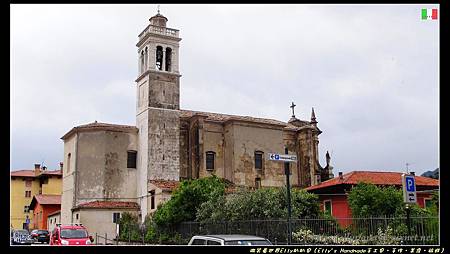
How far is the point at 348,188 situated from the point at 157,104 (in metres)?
19.4

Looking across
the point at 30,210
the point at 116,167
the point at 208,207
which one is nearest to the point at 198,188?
the point at 208,207

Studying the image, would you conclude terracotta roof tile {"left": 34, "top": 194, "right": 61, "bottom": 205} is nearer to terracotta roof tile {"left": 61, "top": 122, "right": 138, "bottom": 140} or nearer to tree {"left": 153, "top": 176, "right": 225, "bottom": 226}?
terracotta roof tile {"left": 61, "top": 122, "right": 138, "bottom": 140}

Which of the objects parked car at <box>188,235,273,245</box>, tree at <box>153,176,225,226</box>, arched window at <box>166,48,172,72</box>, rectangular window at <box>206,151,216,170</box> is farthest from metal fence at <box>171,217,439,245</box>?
arched window at <box>166,48,172,72</box>

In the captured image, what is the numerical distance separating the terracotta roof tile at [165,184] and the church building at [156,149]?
1.9 inches

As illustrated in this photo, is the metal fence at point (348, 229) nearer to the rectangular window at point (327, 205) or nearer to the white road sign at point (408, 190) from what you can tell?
the white road sign at point (408, 190)

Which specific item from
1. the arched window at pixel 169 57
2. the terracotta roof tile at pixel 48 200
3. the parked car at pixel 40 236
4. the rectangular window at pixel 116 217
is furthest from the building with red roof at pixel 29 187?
the arched window at pixel 169 57

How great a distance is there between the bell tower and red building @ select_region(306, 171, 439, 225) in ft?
47.3

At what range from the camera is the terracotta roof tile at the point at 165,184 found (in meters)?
39.7

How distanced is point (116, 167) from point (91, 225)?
582cm

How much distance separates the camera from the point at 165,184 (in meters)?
41.0

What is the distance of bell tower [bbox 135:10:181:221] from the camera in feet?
141

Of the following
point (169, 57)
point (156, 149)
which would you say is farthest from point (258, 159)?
point (169, 57)

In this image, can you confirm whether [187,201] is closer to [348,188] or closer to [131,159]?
[348,188]
